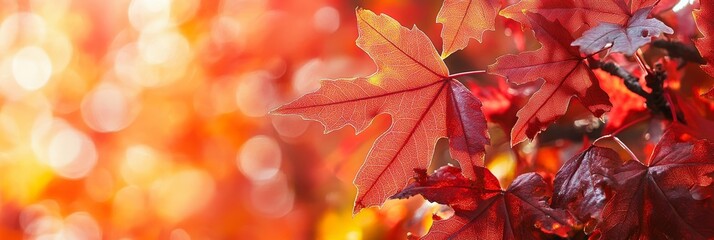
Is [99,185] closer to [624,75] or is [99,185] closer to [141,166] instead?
[141,166]

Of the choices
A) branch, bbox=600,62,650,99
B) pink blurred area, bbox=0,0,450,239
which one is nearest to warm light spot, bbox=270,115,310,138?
pink blurred area, bbox=0,0,450,239

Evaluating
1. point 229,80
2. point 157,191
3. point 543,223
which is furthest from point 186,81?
point 543,223

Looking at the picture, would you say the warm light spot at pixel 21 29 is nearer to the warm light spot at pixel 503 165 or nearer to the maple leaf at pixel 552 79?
the warm light spot at pixel 503 165

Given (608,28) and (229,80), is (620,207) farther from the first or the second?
(229,80)

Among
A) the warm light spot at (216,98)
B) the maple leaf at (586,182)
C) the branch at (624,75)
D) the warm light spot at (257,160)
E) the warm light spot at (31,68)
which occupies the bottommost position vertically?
the warm light spot at (257,160)

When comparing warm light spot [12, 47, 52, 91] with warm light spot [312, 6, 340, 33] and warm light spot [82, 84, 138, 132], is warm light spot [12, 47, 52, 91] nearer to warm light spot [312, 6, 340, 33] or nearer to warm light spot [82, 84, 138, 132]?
warm light spot [82, 84, 138, 132]

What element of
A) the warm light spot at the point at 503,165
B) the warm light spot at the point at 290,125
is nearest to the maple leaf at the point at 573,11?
the warm light spot at the point at 503,165
